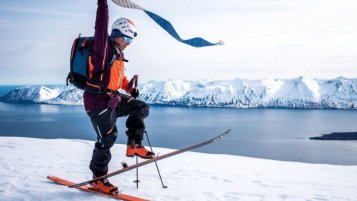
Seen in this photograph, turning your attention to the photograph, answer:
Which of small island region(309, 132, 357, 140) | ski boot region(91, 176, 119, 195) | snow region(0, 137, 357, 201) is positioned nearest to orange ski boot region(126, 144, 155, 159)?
ski boot region(91, 176, 119, 195)

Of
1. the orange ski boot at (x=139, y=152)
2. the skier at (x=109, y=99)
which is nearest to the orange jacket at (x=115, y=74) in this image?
the skier at (x=109, y=99)

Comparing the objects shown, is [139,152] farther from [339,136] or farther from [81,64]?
[339,136]

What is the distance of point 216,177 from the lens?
7016 mm

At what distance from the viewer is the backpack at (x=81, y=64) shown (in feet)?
13.9

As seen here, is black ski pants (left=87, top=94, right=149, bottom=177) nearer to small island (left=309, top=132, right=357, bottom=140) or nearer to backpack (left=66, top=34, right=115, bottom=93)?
backpack (left=66, top=34, right=115, bottom=93)

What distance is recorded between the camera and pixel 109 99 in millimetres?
4535

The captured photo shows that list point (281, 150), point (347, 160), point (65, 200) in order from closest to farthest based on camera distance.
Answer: point (65, 200) → point (347, 160) → point (281, 150)

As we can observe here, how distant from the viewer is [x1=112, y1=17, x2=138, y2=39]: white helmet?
4.56m

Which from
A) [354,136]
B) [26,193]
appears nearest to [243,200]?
[26,193]

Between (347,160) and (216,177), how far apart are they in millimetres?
59196

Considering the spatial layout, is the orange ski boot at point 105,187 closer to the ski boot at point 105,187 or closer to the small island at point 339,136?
the ski boot at point 105,187

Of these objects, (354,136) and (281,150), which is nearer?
(281,150)

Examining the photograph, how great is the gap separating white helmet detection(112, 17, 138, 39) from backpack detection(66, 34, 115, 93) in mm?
439

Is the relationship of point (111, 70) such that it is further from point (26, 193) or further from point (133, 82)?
point (26, 193)
